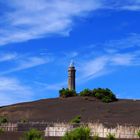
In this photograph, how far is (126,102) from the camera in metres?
99.5

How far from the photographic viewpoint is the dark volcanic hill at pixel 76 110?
8700 cm

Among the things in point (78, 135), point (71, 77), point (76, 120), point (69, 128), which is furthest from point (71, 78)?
point (78, 135)

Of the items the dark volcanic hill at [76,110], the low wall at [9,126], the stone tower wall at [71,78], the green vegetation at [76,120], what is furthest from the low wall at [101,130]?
the stone tower wall at [71,78]

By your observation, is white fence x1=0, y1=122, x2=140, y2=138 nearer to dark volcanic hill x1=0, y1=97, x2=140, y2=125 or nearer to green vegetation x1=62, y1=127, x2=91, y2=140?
dark volcanic hill x1=0, y1=97, x2=140, y2=125

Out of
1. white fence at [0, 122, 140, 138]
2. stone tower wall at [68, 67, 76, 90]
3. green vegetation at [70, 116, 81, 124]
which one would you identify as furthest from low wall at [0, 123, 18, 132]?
stone tower wall at [68, 67, 76, 90]

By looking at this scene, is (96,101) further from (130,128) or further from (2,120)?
(130,128)

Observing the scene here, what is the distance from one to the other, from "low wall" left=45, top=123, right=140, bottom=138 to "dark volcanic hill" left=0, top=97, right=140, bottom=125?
772cm

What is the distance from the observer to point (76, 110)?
94.1 m

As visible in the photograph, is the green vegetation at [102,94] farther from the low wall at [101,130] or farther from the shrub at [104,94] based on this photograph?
the low wall at [101,130]

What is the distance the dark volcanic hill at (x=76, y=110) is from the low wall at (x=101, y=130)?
7.72m

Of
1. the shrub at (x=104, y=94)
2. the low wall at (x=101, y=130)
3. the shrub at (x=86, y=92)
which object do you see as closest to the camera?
the low wall at (x=101, y=130)

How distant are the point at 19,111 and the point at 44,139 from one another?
113 ft

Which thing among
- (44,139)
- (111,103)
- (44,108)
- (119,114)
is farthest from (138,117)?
(44,139)

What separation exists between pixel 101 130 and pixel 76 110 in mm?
21757
